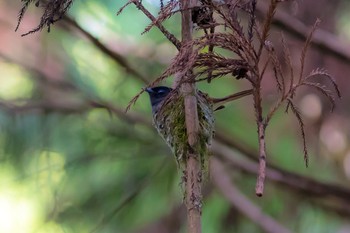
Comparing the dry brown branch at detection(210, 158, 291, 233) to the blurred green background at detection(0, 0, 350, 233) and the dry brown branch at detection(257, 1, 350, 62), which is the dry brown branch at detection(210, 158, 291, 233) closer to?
the blurred green background at detection(0, 0, 350, 233)

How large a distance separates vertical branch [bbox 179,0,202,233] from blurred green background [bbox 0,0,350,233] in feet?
5.77

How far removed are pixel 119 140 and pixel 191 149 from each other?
1.94m

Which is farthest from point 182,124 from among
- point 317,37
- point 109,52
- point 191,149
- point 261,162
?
point 317,37

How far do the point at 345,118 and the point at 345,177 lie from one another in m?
0.26

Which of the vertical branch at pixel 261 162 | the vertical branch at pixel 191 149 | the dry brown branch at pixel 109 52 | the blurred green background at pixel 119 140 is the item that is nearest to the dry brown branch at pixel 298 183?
the blurred green background at pixel 119 140

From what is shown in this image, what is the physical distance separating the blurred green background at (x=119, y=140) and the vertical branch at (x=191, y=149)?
1760 millimetres

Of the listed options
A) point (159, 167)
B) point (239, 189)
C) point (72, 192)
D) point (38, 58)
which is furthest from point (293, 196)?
point (38, 58)

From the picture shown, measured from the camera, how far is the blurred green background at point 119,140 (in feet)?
10.6

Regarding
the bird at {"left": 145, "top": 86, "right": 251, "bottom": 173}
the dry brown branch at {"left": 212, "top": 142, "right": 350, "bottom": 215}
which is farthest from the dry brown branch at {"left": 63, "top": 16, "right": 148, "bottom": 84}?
the bird at {"left": 145, "top": 86, "right": 251, "bottom": 173}

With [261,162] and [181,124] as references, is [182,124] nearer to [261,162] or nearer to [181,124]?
[181,124]

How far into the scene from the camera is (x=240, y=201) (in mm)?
3285

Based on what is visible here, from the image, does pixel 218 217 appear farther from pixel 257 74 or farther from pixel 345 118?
pixel 257 74

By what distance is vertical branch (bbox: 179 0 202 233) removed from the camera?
4.49 feet

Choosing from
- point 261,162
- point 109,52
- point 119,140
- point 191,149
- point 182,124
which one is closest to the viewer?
point 261,162
